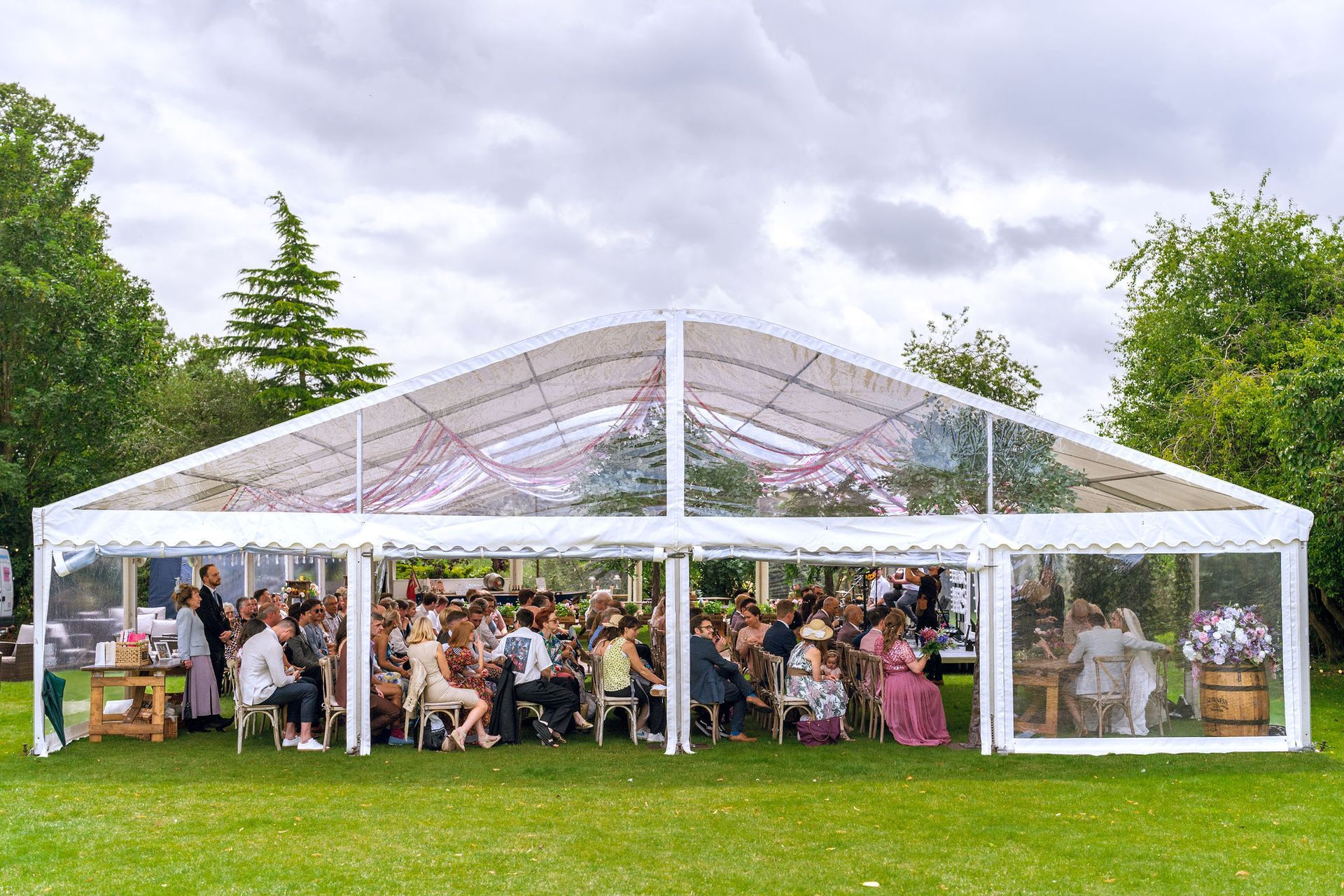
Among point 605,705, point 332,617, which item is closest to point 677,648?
point 605,705

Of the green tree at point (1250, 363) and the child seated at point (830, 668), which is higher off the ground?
the green tree at point (1250, 363)

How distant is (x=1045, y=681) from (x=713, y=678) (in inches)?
109

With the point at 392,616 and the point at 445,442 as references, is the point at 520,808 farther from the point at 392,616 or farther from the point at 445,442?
the point at 392,616

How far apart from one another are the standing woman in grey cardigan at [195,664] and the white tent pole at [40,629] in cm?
146

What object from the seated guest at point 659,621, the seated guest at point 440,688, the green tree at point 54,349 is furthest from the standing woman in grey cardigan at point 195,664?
the green tree at point 54,349

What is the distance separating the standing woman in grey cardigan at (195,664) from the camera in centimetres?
1121

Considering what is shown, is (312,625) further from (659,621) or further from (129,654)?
(659,621)

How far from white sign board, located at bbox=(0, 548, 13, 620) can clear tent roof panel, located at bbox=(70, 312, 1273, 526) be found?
1191cm

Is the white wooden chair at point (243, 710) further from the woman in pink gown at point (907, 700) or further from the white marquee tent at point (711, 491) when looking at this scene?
the woman in pink gown at point (907, 700)

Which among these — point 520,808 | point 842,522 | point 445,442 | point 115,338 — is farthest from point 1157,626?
point 115,338

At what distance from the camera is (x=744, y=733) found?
11.2 meters

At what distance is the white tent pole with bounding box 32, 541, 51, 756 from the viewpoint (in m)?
9.70

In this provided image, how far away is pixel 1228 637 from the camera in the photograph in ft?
32.1

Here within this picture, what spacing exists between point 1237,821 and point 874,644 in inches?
156
